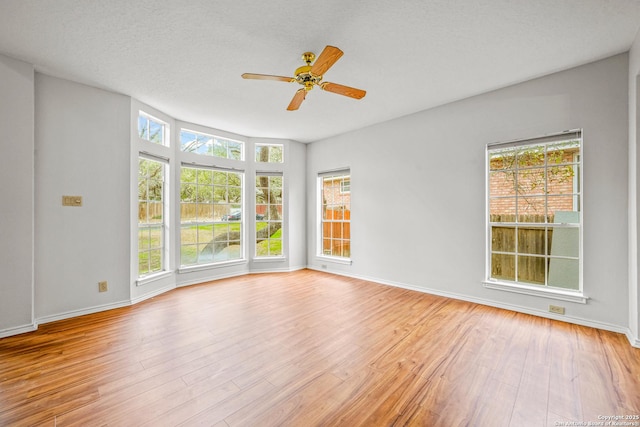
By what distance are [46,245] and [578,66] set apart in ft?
20.3

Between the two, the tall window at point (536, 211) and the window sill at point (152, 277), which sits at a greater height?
the tall window at point (536, 211)

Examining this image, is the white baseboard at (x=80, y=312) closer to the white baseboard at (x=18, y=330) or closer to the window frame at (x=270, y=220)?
the white baseboard at (x=18, y=330)

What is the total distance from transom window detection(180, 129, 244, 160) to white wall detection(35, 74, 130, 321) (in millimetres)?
1060

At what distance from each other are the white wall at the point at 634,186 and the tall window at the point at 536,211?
0.39m

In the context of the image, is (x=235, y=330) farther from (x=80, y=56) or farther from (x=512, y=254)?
(x=512, y=254)

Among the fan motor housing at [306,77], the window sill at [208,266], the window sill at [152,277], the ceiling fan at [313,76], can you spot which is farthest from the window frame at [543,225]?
the window sill at [152,277]

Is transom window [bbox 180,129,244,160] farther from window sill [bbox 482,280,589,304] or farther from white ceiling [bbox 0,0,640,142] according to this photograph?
window sill [bbox 482,280,589,304]

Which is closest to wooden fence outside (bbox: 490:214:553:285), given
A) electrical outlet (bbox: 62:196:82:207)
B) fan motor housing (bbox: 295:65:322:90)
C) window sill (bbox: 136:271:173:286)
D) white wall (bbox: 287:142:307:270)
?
fan motor housing (bbox: 295:65:322:90)

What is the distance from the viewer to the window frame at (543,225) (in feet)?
9.34

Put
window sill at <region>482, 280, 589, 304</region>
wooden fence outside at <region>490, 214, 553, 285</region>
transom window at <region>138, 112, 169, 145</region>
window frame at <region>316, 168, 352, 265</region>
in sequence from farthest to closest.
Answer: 1. window frame at <region>316, 168, 352, 265</region>
2. transom window at <region>138, 112, 169, 145</region>
3. wooden fence outside at <region>490, 214, 553, 285</region>
4. window sill at <region>482, 280, 589, 304</region>

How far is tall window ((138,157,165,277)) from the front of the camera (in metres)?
3.77

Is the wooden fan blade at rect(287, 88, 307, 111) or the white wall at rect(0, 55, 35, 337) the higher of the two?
the wooden fan blade at rect(287, 88, 307, 111)

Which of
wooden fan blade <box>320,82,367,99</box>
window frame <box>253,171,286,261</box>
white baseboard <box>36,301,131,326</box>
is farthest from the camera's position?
window frame <box>253,171,286,261</box>

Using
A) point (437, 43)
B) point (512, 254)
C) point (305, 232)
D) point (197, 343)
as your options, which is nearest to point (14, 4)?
point (197, 343)
